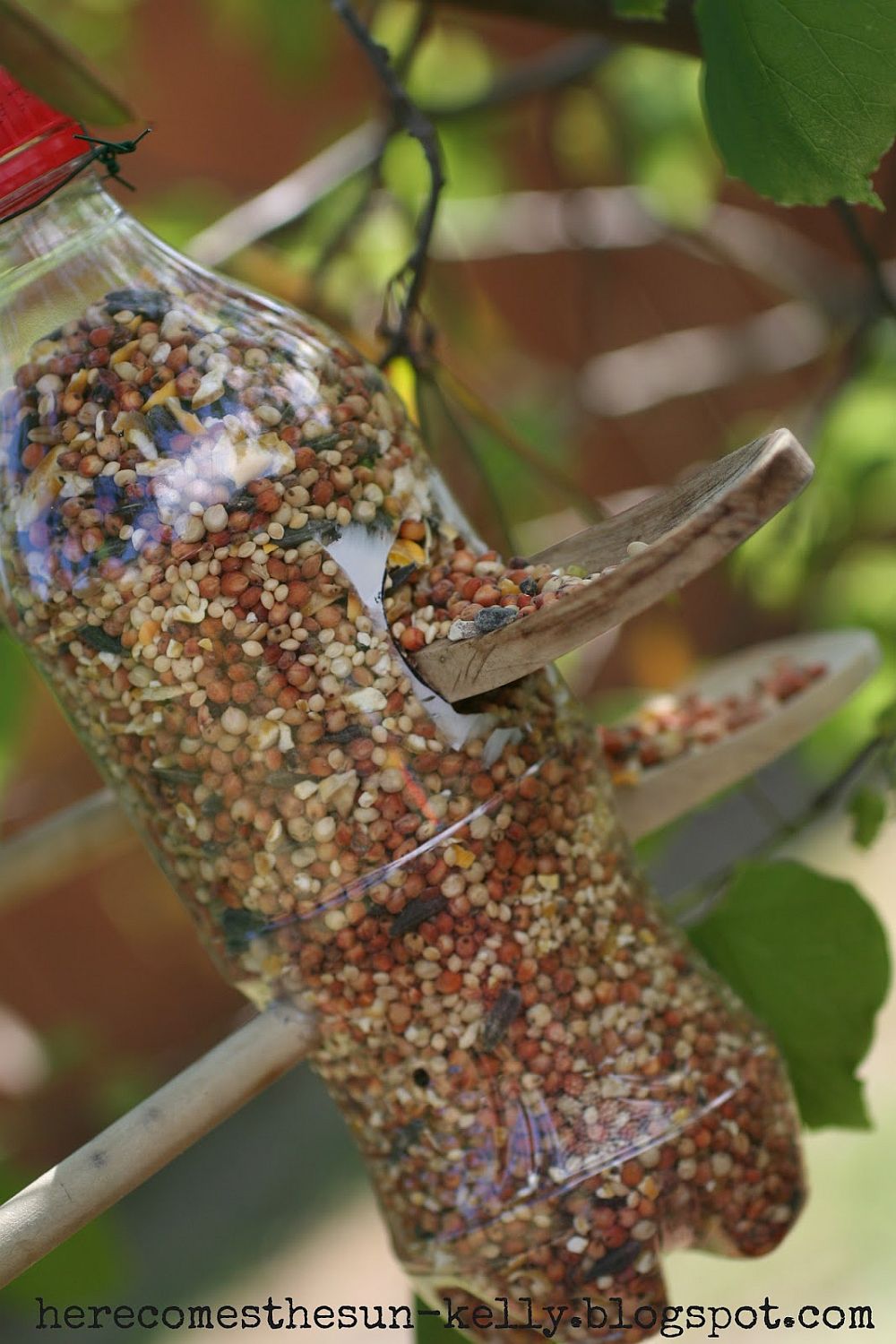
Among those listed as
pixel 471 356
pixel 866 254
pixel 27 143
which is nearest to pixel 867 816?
pixel 866 254

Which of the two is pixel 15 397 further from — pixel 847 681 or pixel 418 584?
pixel 847 681

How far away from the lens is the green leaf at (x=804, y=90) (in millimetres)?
443

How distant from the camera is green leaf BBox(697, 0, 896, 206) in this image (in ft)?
1.45

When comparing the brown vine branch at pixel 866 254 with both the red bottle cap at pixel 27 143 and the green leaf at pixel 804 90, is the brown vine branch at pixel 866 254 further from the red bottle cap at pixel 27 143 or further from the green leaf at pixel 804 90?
the red bottle cap at pixel 27 143

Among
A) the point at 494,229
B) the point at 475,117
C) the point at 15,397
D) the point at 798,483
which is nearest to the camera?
the point at 798,483

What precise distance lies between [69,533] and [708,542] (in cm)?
21

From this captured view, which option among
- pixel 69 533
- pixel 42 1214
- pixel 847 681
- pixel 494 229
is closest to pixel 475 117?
pixel 494 229

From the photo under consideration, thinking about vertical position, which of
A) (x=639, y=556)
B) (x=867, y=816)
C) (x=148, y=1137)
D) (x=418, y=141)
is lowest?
(x=867, y=816)

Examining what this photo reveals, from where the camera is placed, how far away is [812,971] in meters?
0.60

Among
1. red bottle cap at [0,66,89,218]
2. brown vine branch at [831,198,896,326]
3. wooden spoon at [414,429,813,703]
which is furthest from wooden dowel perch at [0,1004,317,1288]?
brown vine branch at [831,198,896,326]

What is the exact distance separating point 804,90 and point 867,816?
1.24 ft

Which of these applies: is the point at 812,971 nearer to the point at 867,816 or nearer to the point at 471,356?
the point at 867,816

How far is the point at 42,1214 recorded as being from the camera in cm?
43

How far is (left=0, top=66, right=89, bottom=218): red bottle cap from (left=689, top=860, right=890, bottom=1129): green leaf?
0.41 meters
